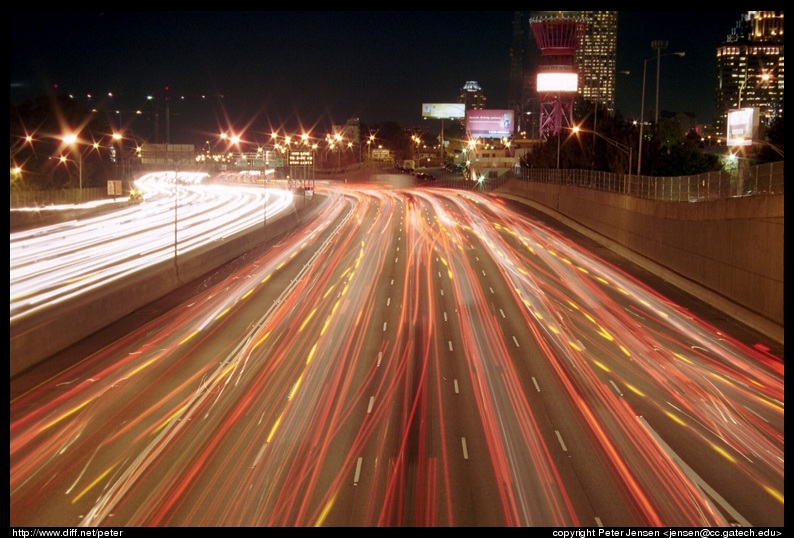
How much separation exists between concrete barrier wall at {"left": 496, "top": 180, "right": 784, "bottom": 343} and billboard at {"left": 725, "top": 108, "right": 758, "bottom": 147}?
4.83 m

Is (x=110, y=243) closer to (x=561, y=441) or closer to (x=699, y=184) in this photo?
(x=699, y=184)

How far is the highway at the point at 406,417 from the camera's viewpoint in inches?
559

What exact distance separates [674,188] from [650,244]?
3.79 metres

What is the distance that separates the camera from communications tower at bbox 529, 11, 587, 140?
5743 inches

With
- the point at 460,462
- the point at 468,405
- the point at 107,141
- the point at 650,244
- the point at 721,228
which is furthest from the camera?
the point at 107,141

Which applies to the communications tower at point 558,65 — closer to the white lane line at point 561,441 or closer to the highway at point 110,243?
the highway at point 110,243

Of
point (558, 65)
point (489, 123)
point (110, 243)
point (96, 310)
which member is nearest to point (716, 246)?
point (96, 310)

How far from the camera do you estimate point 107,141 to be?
12594cm

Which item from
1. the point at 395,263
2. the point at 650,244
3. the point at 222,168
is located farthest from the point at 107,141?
the point at 650,244

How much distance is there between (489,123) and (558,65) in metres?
28.7

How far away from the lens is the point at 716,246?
35.5m

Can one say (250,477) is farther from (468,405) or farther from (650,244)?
(650,244)

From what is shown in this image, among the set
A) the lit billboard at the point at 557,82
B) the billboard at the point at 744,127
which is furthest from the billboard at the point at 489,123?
the billboard at the point at 744,127

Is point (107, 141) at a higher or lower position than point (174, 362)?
higher
